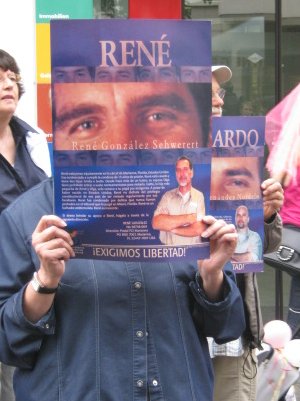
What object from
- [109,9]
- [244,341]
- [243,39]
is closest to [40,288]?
[244,341]

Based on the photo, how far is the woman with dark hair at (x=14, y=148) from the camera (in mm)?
3867

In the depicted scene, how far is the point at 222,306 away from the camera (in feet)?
6.90

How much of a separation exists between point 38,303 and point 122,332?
0.74ft

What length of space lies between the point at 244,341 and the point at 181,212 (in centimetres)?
156

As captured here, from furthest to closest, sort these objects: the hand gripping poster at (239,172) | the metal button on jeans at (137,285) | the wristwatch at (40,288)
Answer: the hand gripping poster at (239,172) → the metal button on jeans at (137,285) → the wristwatch at (40,288)

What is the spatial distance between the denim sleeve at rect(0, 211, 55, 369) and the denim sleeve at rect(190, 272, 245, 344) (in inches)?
15.0

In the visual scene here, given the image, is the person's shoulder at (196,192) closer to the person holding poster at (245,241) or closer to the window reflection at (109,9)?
the person holding poster at (245,241)

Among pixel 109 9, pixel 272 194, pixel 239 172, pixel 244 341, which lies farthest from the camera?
pixel 109 9

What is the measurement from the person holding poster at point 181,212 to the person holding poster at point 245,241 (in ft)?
3.04

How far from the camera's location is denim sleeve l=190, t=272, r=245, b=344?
6.88 feet

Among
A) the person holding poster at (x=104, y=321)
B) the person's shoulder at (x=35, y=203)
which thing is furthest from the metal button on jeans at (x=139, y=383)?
the person's shoulder at (x=35, y=203)

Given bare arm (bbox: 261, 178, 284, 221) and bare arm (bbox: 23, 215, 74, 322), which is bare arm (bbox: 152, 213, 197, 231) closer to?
bare arm (bbox: 23, 215, 74, 322)

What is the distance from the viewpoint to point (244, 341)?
10.8 feet

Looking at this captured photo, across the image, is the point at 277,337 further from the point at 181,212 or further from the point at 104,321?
the point at 181,212
